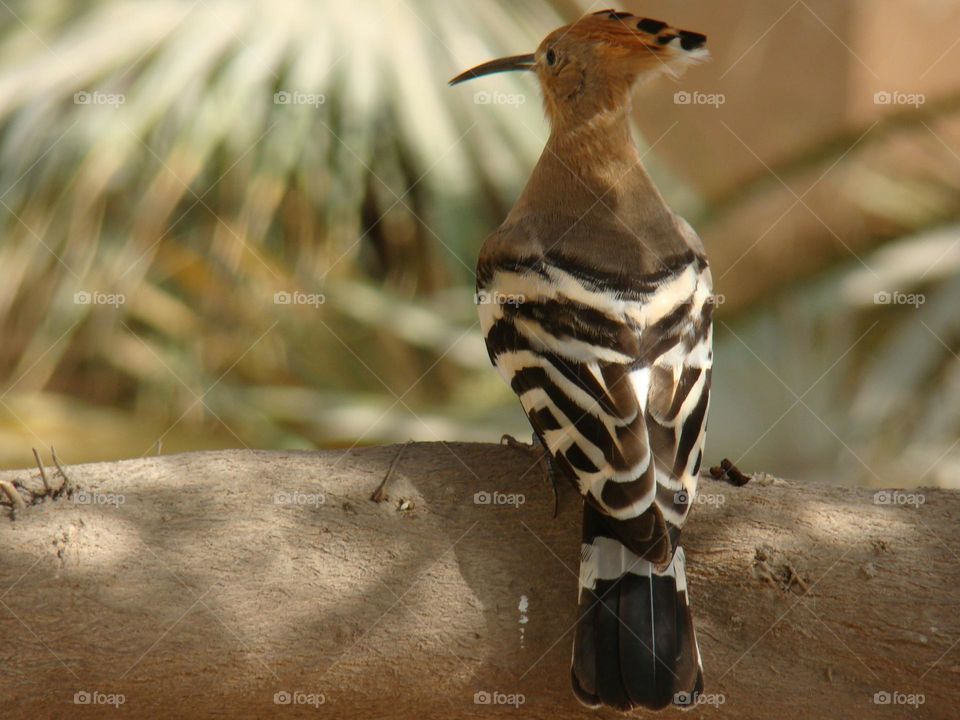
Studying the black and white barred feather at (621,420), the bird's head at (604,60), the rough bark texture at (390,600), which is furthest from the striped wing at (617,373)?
the bird's head at (604,60)

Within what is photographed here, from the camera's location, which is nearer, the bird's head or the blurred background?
the bird's head

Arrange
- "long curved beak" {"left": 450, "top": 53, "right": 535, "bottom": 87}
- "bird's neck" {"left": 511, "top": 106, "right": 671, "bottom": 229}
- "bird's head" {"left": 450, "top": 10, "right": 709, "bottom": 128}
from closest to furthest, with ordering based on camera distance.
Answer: "bird's neck" {"left": 511, "top": 106, "right": 671, "bottom": 229}
"bird's head" {"left": 450, "top": 10, "right": 709, "bottom": 128}
"long curved beak" {"left": 450, "top": 53, "right": 535, "bottom": 87}

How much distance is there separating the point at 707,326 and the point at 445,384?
A: 6.92 feet

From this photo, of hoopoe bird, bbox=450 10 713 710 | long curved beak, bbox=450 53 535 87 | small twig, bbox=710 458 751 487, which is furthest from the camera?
long curved beak, bbox=450 53 535 87

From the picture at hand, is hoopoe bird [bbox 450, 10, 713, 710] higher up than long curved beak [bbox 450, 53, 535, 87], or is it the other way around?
long curved beak [bbox 450, 53, 535, 87]

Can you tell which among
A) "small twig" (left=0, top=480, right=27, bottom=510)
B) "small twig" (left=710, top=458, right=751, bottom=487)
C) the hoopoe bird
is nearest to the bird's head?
the hoopoe bird

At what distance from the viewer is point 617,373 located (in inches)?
78.0

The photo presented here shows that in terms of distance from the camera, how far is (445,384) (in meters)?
4.25

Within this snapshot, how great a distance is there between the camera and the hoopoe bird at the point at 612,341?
1.75m

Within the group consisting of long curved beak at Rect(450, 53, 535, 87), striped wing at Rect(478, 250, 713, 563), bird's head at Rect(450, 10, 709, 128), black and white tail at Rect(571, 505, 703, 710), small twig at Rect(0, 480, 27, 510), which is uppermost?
bird's head at Rect(450, 10, 709, 128)

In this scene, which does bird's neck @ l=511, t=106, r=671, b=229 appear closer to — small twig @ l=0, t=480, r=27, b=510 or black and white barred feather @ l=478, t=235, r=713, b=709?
black and white barred feather @ l=478, t=235, r=713, b=709

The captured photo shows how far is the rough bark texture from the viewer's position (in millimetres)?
1639

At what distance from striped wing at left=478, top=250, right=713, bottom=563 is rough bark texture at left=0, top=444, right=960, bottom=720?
0.12m

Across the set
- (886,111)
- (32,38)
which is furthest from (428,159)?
(886,111)
